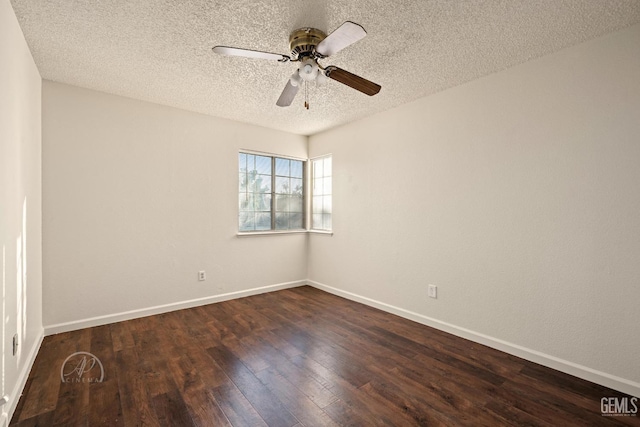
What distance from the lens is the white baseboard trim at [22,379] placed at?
172 cm

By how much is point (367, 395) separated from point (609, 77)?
8.86 feet

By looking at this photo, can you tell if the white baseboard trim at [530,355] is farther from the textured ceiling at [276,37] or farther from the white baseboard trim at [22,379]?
the white baseboard trim at [22,379]

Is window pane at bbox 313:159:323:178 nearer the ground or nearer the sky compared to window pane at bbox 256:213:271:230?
nearer the sky

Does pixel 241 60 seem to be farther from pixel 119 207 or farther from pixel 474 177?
pixel 474 177

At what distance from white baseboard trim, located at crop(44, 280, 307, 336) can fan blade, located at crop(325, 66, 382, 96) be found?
10.0ft

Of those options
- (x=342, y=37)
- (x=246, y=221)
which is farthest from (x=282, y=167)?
(x=342, y=37)

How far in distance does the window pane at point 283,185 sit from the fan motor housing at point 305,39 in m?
2.63

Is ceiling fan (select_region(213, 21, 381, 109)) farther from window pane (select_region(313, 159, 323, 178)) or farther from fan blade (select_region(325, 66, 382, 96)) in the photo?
window pane (select_region(313, 159, 323, 178))

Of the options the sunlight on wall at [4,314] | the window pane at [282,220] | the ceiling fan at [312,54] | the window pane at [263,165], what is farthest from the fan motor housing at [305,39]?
the window pane at [282,220]

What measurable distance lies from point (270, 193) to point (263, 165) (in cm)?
43

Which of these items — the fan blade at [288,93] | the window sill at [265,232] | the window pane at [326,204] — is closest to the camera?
the fan blade at [288,93]

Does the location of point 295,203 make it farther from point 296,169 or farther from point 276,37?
point 276,37

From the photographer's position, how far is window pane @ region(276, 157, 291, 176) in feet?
15.0

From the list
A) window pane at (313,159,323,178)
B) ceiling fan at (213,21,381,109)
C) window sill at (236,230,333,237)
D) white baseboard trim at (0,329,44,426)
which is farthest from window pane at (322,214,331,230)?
white baseboard trim at (0,329,44,426)
